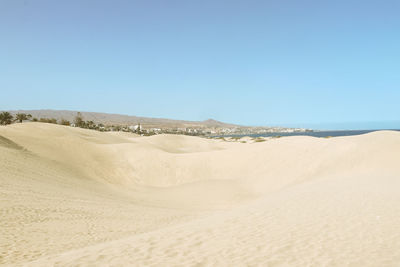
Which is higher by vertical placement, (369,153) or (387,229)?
(369,153)

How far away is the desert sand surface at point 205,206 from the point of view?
696 cm

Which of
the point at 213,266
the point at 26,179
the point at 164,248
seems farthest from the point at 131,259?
the point at 26,179

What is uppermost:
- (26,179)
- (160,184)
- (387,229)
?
(387,229)

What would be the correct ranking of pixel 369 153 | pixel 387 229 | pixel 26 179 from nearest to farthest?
pixel 387 229 → pixel 26 179 → pixel 369 153

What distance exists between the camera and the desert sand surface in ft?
22.9

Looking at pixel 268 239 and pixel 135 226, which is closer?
pixel 268 239

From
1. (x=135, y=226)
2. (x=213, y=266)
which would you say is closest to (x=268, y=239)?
(x=213, y=266)

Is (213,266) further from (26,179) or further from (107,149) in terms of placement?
(107,149)

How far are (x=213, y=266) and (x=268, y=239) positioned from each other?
2.34 meters

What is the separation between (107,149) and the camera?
3388 centimetres

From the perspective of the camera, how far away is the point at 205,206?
18781 millimetres

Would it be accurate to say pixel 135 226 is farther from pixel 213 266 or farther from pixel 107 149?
pixel 107 149

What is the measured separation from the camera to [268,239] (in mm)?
7707

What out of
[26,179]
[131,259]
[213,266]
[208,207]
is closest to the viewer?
[213,266]
